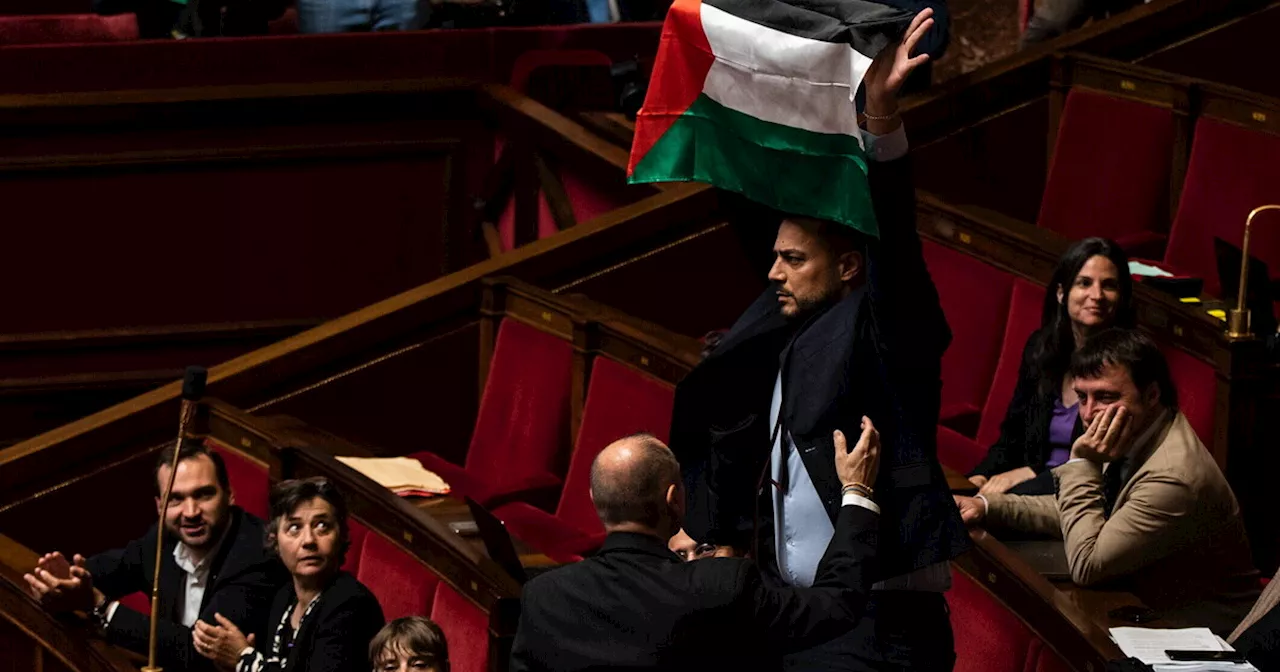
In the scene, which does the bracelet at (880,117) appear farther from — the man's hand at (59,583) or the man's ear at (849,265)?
the man's hand at (59,583)

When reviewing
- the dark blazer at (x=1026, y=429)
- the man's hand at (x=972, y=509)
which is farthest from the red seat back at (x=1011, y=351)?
the man's hand at (x=972, y=509)

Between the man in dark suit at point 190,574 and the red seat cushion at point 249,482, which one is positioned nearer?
the man in dark suit at point 190,574

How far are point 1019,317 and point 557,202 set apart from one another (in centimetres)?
126

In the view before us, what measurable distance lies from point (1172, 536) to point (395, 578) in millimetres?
1007

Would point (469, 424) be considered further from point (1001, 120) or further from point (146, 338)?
point (1001, 120)

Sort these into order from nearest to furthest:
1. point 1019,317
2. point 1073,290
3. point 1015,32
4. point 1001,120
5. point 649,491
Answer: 1. point 649,491
2. point 1073,290
3. point 1019,317
4. point 1001,120
5. point 1015,32

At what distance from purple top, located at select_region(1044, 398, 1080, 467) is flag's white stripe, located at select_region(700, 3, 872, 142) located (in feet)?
3.26

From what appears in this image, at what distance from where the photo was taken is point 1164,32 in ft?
13.7

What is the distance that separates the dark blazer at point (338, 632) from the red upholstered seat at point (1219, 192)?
1.79 metres

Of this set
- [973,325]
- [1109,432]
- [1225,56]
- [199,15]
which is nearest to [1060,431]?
[1109,432]

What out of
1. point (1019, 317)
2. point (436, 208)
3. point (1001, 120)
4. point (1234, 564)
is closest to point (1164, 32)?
point (1001, 120)

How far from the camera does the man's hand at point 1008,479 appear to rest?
2.73 m

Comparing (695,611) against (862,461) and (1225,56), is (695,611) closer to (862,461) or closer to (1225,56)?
(862,461)

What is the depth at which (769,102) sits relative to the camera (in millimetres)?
1917
